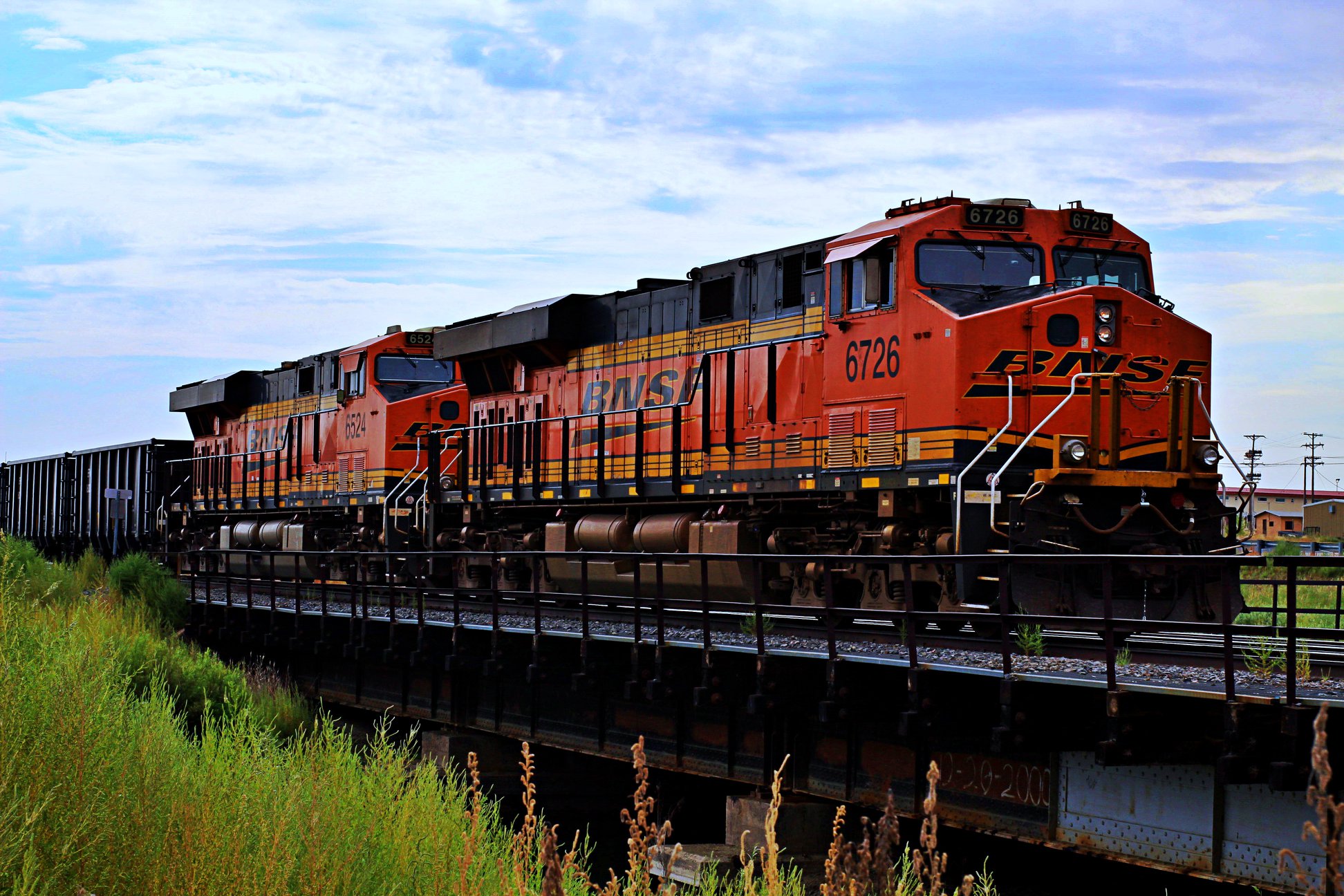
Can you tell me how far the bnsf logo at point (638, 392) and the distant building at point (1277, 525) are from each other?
9471 centimetres

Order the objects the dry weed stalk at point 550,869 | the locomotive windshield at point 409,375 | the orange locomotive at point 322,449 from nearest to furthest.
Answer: the dry weed stalk at point 550,869 → the orange locomotive at point 322,449 → the locomotive windshield at point 409,375

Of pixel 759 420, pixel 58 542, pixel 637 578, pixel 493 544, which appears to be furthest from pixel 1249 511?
pixel 58 542

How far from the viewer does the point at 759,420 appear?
16.6 meters

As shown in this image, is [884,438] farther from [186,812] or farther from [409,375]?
[409,375]

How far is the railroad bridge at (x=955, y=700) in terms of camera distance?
8.16 m

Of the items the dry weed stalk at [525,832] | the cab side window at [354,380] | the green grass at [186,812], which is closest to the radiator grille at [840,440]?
the green grass at [186,812]

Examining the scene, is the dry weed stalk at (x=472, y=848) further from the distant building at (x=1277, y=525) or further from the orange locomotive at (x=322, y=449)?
the distant building at (x=1277, y=525)

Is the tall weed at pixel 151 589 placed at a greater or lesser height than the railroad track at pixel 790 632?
lesser

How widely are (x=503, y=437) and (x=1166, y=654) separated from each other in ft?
42.6

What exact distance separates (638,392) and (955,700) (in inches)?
393

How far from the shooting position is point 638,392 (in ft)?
63.0

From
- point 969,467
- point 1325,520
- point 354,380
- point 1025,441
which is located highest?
point 354,380

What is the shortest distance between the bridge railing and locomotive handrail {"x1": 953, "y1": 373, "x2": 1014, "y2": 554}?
0.28 metres

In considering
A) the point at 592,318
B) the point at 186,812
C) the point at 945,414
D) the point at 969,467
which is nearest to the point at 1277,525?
the point at 592,318
